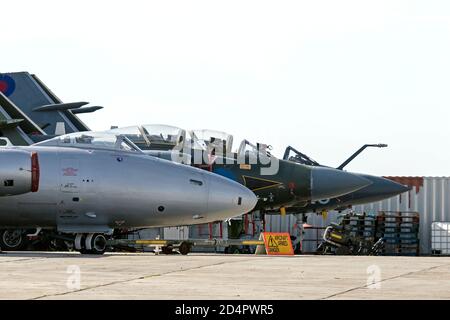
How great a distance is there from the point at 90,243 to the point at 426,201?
929 inches

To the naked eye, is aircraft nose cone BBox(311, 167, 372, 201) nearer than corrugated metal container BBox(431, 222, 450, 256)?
→ Yes

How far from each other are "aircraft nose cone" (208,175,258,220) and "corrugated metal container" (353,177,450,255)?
66.4 ft

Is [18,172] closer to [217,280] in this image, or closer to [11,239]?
[11,239]

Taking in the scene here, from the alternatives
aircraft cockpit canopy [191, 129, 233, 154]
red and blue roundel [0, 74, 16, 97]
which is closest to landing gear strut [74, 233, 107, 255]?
aircraft cockpit canopy [191, 129, 233, 154]

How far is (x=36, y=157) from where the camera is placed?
21719 mm

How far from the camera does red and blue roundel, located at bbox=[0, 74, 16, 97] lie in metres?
41.9

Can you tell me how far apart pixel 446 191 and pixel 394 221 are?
127 inches

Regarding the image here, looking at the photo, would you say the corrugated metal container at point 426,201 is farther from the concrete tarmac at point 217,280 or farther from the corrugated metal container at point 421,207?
the concrete tarmac at point 217,280

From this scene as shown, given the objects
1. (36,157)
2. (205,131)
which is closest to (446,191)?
(205,131)

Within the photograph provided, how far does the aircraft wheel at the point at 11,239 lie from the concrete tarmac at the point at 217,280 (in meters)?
6.90

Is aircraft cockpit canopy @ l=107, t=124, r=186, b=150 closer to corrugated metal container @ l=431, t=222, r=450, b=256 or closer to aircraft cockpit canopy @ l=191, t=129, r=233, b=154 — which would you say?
aircraft cockpit canopy @ l=191, t=129, r=233, b=154

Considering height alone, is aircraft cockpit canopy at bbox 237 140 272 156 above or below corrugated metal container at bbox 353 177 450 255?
above

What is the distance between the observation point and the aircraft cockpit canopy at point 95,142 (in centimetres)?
2316

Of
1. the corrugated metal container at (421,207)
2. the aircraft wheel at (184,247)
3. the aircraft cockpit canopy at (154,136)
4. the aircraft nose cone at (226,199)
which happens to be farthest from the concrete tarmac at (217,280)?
the corrugated metal container at (421,207)
